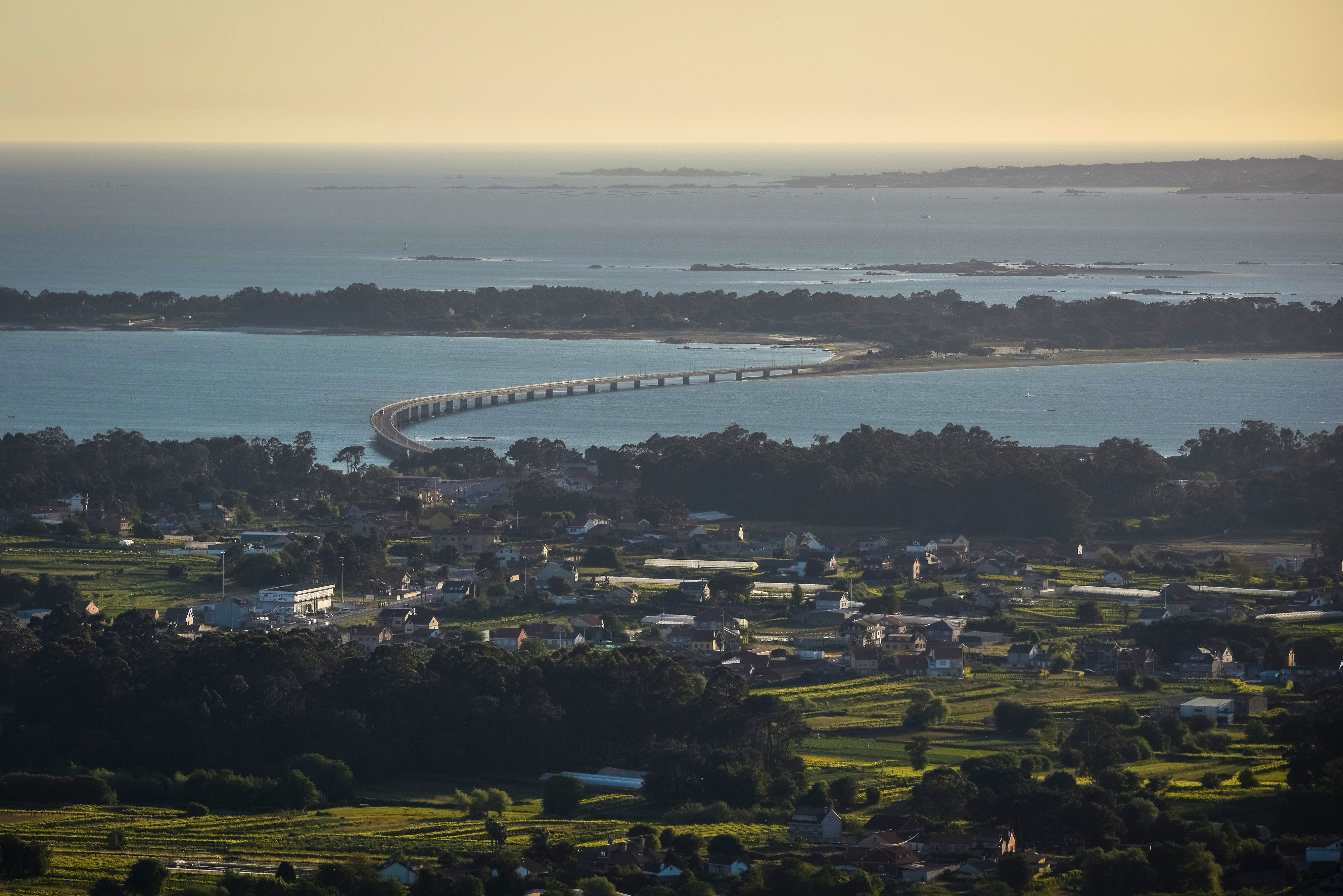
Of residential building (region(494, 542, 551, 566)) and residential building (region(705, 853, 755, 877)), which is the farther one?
residential building (region(494, 542, 551, 566))

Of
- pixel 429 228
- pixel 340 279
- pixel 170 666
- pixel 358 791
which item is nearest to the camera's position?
pixel 358 791

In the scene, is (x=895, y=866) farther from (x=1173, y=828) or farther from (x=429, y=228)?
(x=429, y=228)

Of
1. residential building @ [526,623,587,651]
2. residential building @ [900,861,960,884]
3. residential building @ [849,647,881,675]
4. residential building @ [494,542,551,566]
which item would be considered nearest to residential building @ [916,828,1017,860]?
residential building @ [900,861,960,884]

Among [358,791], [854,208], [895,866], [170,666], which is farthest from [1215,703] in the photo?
[854,208]

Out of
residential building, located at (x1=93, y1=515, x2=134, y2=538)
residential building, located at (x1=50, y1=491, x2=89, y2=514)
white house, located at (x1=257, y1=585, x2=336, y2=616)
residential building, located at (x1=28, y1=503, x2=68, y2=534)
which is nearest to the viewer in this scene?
white house, located at (x1=257, y1=585, x2=336, y2=616)

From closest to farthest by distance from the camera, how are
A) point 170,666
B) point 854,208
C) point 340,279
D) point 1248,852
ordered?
point 1248,852 < point 170,666 < point 340,279 < point 854,208

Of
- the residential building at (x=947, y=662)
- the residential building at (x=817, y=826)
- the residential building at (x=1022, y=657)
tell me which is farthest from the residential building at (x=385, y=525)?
the residential building at (x=817, y=826)

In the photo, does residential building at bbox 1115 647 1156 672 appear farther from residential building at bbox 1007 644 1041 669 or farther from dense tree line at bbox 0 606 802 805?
dense tree line at bbox 0 606 802 805
